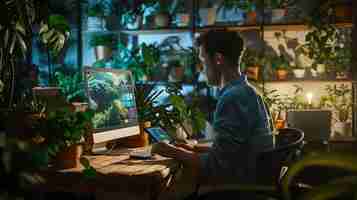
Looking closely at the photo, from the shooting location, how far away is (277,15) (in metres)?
4.70

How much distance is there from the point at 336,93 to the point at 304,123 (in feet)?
2.43

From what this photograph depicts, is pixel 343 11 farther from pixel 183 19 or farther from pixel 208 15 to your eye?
pixel 183 19

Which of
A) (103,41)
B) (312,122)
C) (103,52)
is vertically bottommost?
(312,122)

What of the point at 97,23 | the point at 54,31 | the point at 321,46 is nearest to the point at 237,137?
the point at 54,31

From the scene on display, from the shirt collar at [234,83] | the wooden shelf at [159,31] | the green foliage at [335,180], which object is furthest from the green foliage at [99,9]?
the green foliage at [335,180]

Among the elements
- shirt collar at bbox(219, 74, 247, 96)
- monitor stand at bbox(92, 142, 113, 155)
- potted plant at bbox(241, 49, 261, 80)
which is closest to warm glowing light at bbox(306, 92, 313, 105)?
potted plant at bbox(241, 49, 261, 80)

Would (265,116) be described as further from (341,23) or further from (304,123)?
(341,23)

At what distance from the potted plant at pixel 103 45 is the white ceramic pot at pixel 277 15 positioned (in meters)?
1.55

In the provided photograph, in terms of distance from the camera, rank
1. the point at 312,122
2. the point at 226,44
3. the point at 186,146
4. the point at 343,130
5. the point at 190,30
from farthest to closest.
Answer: the point at 190,30 < the point at 343,130 < the point at 312,122 < the point at 186,146 < the point at 226,44

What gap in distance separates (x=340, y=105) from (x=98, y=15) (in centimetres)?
246

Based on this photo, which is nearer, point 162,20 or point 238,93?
point 238,93

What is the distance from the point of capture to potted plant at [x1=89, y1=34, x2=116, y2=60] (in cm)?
497

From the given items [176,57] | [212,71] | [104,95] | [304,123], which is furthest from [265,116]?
[176,57]

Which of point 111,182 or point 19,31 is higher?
point 19,31
